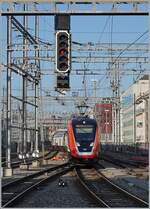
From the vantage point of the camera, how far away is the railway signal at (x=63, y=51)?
1627 centimetres

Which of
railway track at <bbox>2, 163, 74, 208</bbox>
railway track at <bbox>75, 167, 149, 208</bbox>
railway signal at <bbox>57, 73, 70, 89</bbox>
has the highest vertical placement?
railway signal at <bbox>57, 73, 70, 89</bbox>

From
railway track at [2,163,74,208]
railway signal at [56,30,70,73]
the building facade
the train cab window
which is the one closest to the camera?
railway signal at [56,30,70,73]

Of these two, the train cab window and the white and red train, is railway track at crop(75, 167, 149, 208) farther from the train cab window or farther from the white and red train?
the train cab window

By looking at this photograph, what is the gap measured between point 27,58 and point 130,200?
19.6 meters

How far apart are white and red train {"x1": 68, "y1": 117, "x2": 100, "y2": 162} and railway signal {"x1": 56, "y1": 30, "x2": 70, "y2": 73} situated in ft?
68.2

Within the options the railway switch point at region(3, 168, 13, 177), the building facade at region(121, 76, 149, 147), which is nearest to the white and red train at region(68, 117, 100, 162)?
the railway switch point at region(3, 168, 13, 177)

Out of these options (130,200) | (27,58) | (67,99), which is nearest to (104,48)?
(27,58)

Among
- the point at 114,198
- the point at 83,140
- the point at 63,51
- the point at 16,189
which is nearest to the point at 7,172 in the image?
the point at 16,189

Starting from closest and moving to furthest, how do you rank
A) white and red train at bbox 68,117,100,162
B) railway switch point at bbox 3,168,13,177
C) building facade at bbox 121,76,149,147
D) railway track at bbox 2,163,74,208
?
railway track at bbox 2,163,74,208 < railway switch point at bbox 3,168,13,177 < white and red train at bbox 68,117,100,162 < building facade at bbox 121,76,149,147

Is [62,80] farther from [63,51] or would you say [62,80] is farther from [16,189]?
[16,189]

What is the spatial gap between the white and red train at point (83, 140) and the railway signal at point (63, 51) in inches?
818

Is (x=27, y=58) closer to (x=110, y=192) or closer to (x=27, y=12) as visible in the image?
(x=110, y=192)

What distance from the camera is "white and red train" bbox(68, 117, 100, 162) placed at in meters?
36.8

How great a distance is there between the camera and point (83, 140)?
3709cm
